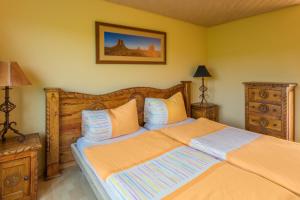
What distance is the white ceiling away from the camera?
2432mm

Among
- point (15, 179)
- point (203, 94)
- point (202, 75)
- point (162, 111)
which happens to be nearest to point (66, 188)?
point (15, 179)

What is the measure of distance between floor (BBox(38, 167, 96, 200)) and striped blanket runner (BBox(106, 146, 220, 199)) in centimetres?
71

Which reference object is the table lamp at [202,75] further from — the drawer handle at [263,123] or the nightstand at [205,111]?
the drawer handle at [263,123]

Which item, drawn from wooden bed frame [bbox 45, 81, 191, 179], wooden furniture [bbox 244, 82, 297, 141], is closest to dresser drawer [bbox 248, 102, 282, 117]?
wooden furniture [bbox 244, 82, 297, 141]

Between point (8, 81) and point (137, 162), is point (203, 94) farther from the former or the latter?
point (8, 81)

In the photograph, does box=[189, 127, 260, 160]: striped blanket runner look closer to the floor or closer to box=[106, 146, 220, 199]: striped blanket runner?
box=[106, 146, 220, 199]: striped blanket runner

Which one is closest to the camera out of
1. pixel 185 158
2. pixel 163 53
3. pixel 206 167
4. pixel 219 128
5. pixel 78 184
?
pixel 206 167

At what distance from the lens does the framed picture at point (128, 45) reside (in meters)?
2.43

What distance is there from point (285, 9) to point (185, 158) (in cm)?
264

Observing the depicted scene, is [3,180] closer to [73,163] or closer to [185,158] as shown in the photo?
[73,163]

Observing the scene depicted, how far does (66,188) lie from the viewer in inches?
75.9

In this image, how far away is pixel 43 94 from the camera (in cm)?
212

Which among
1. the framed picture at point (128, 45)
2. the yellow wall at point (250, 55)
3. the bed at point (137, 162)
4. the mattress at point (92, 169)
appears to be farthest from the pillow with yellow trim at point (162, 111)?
the yellow wall at point (250, 55)

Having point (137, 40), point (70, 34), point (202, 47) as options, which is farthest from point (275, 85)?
point (70, 34)
